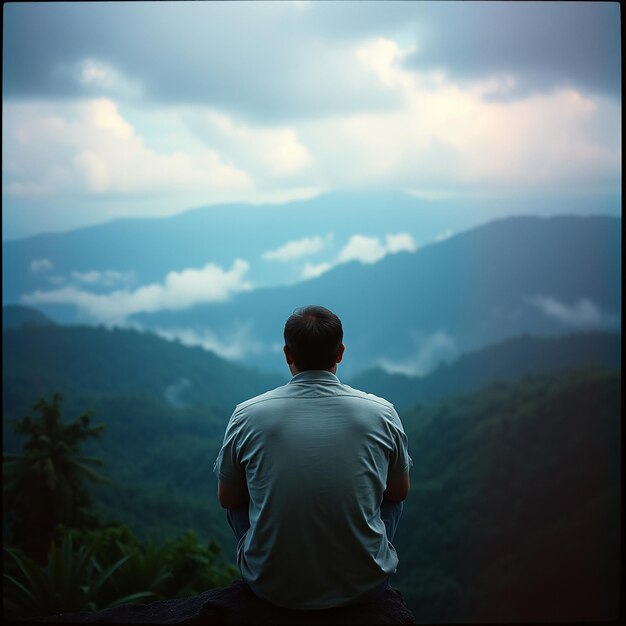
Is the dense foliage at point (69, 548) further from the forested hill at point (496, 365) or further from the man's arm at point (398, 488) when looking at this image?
the forested hill at point (496, 365)

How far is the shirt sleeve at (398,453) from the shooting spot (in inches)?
57.3

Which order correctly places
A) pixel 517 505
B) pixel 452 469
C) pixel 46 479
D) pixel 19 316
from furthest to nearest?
pixel 452 469, pixel 19 316, pixel 517 505, pixel 46 479

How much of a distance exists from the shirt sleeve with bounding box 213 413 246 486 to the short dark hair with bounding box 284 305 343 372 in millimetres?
199

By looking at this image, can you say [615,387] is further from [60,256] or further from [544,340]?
[60,256]

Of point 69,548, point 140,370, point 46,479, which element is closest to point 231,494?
point 69,548

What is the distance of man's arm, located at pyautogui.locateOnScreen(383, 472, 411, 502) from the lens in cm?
149

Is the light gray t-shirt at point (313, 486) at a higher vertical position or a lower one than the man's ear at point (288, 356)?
lower

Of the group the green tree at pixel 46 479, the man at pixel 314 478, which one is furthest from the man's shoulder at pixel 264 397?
the green tree at pixel 46 479

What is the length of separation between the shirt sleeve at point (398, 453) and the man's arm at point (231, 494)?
0.33 metres

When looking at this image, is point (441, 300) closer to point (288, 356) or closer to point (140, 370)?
point (140, 370)

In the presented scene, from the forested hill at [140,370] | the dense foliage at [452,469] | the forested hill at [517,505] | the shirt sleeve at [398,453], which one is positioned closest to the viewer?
the shirt sleeve at [398,453]

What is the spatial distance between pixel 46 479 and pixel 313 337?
4304 millimetres

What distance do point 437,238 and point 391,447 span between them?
8345 mm

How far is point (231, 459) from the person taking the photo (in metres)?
1.44
